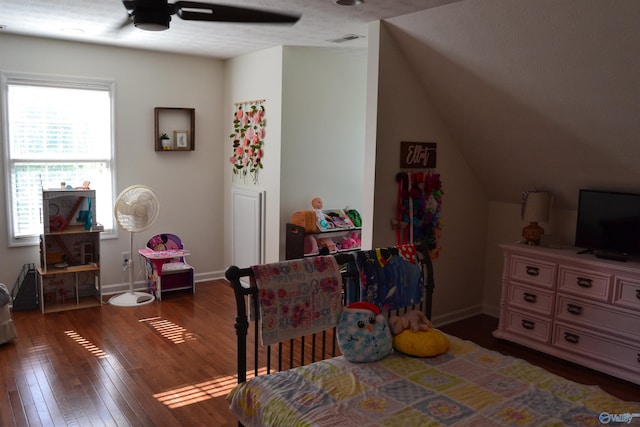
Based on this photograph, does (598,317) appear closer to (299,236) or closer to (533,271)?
(533,271)

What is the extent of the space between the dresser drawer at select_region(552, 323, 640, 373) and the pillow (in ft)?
5.31

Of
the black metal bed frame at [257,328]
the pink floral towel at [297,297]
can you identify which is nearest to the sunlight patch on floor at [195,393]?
the black metal bed frame at [257,328]

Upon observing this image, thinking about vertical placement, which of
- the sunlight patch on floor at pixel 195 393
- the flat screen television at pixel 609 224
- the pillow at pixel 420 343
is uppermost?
the flat screen television at pixel 609 224

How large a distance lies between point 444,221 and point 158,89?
3.22 m

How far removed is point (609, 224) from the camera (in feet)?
12.3

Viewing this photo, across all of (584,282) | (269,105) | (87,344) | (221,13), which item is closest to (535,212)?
(584,282)

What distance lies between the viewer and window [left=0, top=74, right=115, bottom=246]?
15.4ft

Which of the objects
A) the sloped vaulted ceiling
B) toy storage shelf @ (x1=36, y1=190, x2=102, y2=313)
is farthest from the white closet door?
the sloped vaulted ceiling

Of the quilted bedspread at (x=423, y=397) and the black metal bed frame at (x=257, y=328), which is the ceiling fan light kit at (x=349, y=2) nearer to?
the black metal bed frame at (x=257, y=328)

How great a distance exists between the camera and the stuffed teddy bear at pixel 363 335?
2.54 m

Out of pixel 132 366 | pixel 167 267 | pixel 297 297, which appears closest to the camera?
pixel 297 297

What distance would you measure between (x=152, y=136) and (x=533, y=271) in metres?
3.90

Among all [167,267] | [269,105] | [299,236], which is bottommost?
[167,267]

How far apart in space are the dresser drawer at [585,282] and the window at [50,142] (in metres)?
4.22
